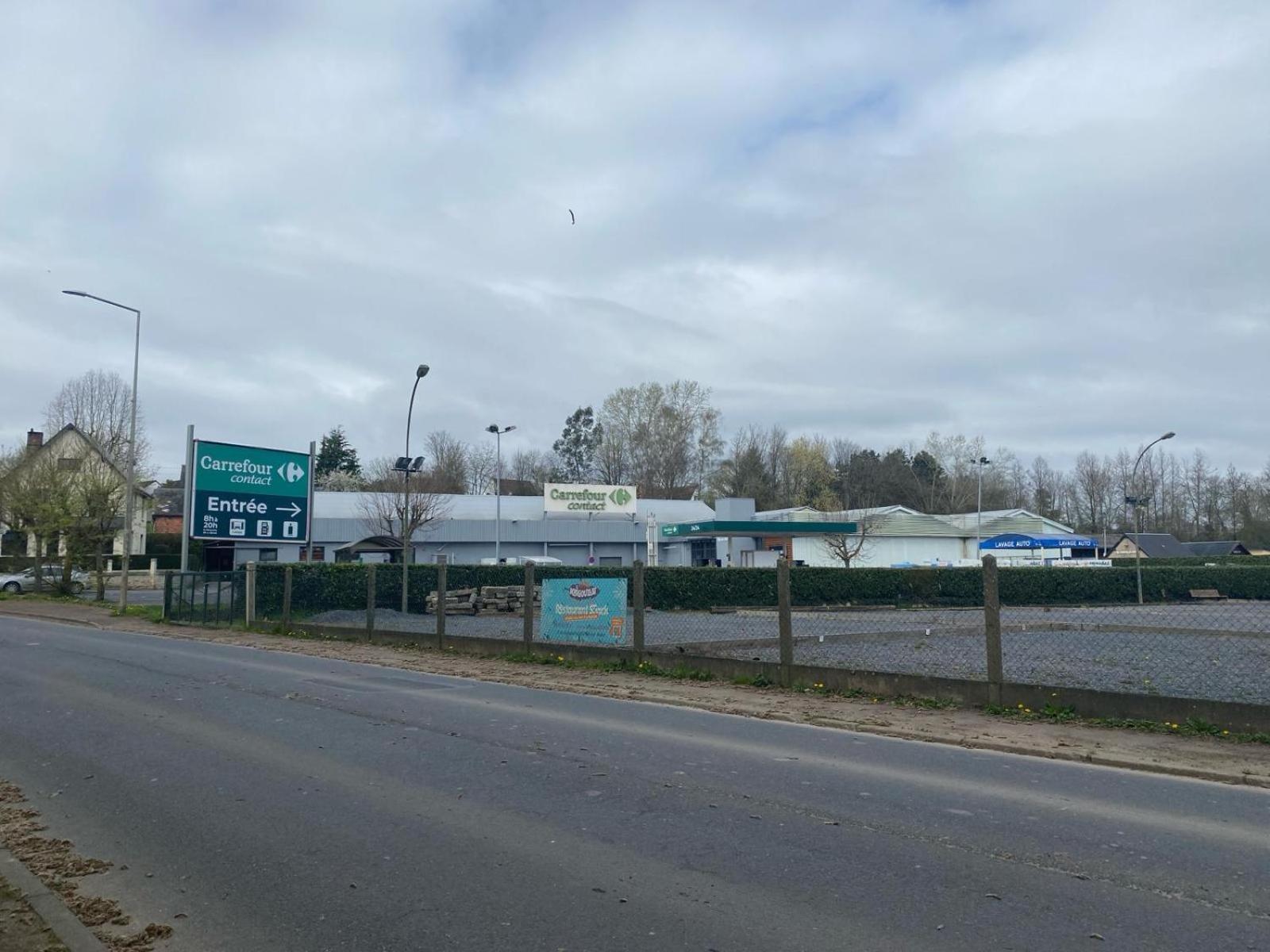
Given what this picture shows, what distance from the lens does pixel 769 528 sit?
5575 cm

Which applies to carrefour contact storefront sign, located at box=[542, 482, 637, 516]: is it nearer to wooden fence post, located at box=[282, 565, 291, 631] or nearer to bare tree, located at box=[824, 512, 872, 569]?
bare tree, located at box=[824, 512, 872, 569]

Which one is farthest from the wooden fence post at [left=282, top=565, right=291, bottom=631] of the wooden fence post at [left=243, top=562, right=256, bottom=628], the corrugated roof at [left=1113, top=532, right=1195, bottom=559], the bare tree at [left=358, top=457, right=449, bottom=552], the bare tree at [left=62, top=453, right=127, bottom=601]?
the corrugated roof at [left=1113, top=532, right=1195, bottom=559]

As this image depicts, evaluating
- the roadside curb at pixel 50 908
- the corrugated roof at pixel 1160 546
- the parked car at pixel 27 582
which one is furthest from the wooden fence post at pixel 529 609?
the corrugated roof at pixel 1160 546

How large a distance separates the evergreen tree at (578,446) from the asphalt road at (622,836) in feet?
295

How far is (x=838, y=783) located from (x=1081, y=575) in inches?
1443

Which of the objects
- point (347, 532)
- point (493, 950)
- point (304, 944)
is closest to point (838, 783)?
point (493, 950)

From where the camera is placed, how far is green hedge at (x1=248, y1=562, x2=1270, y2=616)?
2738cm

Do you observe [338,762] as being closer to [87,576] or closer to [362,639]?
[362,639]

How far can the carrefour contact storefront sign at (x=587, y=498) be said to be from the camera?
58.2 meters

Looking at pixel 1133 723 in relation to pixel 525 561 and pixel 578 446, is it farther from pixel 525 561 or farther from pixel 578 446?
pixel 578 446

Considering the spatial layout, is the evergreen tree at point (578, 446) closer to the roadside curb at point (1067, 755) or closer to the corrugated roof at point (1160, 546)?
the corrugated roof at point (1160, 546)

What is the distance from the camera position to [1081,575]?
40.4 metres

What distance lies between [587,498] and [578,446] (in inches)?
1784

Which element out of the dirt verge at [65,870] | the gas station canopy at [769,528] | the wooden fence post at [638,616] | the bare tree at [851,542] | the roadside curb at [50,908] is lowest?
the dirt verge at [65,870]
